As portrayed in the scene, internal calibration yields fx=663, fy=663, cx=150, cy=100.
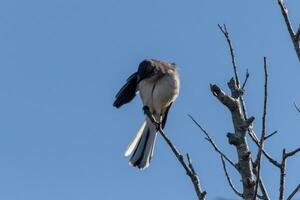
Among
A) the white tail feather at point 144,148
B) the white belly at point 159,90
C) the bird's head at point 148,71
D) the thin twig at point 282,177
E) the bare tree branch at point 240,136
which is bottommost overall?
the thin twig at point 282,177

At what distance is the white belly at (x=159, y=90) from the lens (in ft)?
24.6

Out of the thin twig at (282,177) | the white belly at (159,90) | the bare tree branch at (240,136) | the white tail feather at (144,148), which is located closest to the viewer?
the thin twig at (282,177)

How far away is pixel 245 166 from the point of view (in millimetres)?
3297

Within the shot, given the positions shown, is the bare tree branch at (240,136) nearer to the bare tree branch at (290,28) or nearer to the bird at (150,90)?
the bare tree branch at (290,28)

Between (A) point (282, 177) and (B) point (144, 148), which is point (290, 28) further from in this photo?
(B) point (144, 148)

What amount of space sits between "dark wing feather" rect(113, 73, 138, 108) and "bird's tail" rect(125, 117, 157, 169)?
43 cm

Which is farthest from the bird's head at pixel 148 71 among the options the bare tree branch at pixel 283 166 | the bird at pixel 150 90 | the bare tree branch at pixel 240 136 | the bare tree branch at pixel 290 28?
the bare tree branch at pixel 283 166

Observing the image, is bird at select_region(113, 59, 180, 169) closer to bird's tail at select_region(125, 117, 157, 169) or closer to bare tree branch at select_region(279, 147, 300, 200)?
bird's tail at select_region(125, 117, 157, 169)

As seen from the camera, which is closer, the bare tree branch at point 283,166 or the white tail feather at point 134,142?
the bare tree branch at point 283,166

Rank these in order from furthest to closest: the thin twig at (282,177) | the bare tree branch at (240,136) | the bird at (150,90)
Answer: the bird at (150,90) → the bare tree branch at (240,136) → the thin twig at (282,177)

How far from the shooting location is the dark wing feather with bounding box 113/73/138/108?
7145 millimetres

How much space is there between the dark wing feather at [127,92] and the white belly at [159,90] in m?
0.09

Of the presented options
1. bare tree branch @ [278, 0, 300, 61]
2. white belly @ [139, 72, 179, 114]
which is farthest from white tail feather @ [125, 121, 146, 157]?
bare tree branch @ [278, 0, 300, 61]

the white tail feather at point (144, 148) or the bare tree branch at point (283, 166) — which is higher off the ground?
the white tail feather at point (144, 148)
